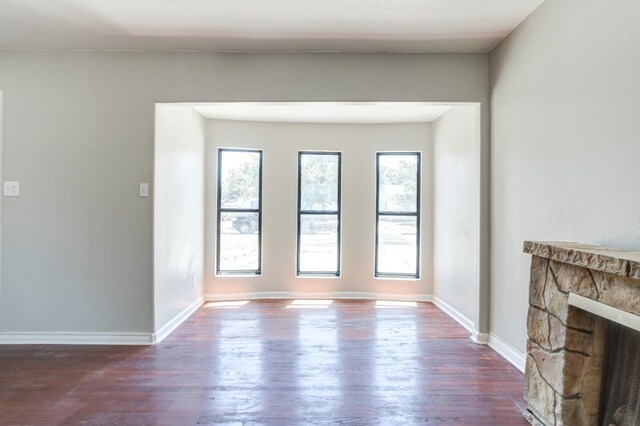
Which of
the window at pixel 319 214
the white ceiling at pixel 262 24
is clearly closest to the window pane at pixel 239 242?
the window at pixel 319 214

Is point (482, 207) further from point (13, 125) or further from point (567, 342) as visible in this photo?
point (13, 125)

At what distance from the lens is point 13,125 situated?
3.13m

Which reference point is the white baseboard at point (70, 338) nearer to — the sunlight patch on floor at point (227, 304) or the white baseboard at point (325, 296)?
the sunlight patch on floor at point (227, 304)

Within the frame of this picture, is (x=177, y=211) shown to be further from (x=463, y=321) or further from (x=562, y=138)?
(x=562, y=138)

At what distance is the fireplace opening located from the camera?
1617mm

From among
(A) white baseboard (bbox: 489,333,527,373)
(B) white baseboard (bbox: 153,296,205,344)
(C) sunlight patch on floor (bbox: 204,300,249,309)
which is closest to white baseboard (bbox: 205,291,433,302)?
(C) sunlight patch on floor (bbox: 204,300,249,309)

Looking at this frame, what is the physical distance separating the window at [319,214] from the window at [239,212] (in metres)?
0.59

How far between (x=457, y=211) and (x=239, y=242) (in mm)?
2823

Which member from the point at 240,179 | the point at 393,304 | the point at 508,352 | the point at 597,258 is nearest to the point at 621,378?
the point at 597,258

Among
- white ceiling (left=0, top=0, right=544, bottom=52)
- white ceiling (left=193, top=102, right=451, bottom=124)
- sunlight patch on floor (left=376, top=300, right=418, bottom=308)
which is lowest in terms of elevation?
sunlight patch on floor (left=376, top=300, right=418, bottom=308)

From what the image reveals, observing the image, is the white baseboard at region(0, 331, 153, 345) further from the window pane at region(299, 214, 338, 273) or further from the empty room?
the window pane at region(299, 214, 338, 273)

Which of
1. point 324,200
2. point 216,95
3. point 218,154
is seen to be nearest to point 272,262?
point 324,200

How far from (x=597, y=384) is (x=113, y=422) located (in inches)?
101

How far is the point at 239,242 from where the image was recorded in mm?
4879
